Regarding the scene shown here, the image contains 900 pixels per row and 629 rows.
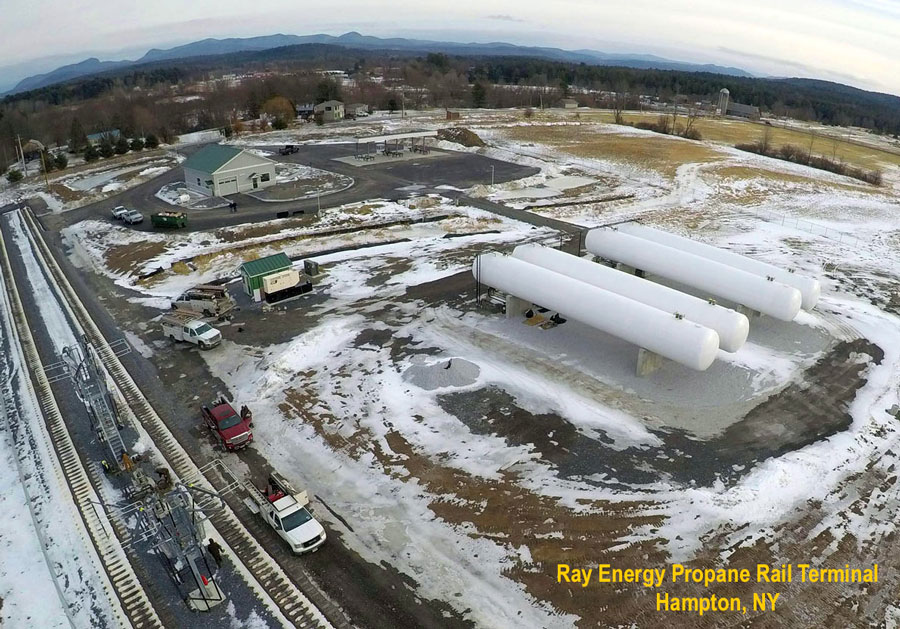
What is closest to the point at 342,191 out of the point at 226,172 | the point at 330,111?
the point at 226,172

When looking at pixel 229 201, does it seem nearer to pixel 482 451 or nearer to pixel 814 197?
pixel 482 451

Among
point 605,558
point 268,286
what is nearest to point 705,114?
point 268,286

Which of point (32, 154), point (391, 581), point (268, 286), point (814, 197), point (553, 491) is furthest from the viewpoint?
point (32, 154)

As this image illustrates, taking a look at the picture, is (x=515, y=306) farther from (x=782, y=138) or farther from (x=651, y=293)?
(x=782, y=138)

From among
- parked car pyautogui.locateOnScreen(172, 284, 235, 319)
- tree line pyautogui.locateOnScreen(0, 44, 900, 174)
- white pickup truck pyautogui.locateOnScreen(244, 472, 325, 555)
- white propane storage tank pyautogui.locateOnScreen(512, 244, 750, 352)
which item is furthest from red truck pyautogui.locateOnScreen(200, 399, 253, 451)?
tree line pyautogui.locateOnScreen(0, 44, 900, 174)

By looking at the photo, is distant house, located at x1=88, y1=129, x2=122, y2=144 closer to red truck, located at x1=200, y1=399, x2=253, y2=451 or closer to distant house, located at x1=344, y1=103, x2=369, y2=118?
distant house, located at x1=344, y1=103, x2=369, y2=118

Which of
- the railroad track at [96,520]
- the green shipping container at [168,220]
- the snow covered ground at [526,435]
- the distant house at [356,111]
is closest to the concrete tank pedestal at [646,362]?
the snow covered ground at [526,435]
